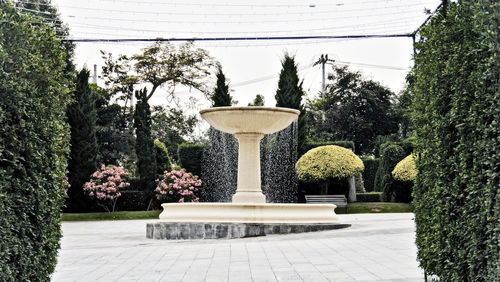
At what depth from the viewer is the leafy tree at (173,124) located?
33562 millimetres

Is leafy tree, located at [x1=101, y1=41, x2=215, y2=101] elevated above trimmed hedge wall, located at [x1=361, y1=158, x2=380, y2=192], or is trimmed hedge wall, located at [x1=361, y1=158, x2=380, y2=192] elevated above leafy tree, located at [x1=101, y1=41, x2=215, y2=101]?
leafy tree, located at [x1=101, y1=41, x2=215, y2=101]

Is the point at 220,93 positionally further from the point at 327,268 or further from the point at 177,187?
the point at 327,268

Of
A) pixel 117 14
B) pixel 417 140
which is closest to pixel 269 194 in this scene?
pixel 117 14

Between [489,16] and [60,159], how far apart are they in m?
3.55

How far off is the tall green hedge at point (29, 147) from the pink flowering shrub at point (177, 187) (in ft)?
56.3

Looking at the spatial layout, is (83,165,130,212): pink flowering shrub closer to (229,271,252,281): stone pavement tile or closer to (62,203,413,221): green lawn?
(62,203,413,221): green lawn

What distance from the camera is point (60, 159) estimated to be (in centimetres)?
481

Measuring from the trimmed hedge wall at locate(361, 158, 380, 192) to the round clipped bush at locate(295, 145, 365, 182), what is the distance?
553 centimetres

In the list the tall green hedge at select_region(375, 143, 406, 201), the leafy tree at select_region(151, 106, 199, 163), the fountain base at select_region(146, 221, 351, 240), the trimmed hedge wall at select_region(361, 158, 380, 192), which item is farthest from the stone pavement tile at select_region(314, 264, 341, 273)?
the leafy tree at select_region(151, 106, 199, 163)

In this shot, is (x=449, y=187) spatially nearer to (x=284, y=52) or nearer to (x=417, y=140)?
(x=417, y=140)

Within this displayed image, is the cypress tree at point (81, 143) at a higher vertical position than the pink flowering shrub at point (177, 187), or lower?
higher

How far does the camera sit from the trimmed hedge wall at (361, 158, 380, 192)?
27.7 metres

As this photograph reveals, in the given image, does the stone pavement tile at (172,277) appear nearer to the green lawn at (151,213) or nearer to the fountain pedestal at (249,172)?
the fountain pedestal at (249,172)

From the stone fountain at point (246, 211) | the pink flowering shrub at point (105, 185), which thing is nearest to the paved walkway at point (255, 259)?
the stone fountain at point (246, 211)
